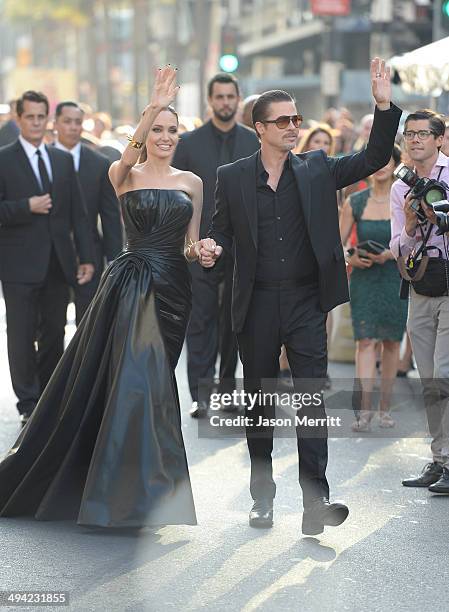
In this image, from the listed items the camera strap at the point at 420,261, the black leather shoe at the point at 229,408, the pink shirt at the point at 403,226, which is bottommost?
the black leather shoe at the point at 229,408

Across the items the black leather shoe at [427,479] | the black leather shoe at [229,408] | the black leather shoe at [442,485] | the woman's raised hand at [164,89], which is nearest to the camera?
the woman's raised hand at [164,89]

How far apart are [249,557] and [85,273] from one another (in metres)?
4.24

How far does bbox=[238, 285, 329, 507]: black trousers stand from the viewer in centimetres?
712

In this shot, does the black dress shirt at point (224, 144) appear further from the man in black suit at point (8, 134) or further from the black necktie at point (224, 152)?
the man in black suit at point (8, 134)

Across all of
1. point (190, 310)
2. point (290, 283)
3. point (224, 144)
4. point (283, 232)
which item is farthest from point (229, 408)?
point (283, 232)

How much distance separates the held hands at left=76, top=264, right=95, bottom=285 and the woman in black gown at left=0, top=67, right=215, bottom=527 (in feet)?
7.72

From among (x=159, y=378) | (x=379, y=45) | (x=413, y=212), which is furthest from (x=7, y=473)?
(x=379, y=45)

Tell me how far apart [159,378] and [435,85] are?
5.52 meters

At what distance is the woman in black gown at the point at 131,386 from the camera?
7047 mm

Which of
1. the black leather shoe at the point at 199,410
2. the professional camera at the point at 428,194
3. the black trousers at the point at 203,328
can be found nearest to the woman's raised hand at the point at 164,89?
the professional camera at the point at 428,194

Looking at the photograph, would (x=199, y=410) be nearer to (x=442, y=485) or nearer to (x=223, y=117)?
(x=223, y=117)

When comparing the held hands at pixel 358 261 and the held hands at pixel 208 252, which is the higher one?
the held hands at pixel 208 252

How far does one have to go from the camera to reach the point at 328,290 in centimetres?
716

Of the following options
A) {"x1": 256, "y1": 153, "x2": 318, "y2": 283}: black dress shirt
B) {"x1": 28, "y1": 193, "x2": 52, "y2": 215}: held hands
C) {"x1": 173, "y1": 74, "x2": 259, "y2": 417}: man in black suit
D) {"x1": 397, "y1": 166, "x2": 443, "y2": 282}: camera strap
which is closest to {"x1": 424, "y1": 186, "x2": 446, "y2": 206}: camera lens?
{"x1": 397, "y1": 166, "x2": 443, "y2": 282}: camera strap
